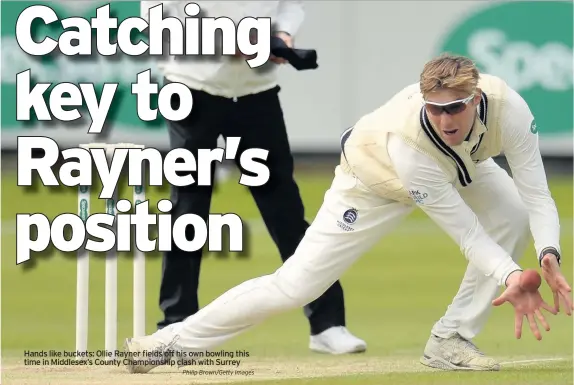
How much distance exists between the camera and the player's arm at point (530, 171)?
4.69 m

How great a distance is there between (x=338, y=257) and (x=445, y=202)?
49cm

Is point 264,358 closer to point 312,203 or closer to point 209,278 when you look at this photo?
point 209,278

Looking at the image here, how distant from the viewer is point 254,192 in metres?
6.06

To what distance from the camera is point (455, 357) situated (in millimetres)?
5234

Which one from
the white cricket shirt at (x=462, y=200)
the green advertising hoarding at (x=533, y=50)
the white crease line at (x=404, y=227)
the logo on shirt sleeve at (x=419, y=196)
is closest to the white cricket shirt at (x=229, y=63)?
the white cricket shirt at (x=462, y=200)

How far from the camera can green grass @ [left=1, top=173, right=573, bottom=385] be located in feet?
17.4

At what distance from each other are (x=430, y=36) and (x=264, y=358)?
8091 millimetres

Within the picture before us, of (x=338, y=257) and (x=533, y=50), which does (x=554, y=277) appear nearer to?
(x=338, y=257)

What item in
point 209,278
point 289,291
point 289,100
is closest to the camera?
point 289,291

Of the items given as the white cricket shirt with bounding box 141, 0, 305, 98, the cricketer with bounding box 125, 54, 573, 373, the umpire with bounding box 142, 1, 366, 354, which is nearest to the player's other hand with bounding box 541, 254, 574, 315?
the cricketer with bounding box 125, 54, 573, 373

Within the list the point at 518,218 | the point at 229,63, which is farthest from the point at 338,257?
the point at 229,63

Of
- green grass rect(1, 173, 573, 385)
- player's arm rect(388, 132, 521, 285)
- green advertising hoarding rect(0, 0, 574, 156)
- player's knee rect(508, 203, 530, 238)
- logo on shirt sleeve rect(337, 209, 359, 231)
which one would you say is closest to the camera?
player's arm rect(388, 132, 521, 285)

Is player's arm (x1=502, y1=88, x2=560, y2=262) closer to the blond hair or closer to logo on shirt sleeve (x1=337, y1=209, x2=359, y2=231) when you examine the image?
the blond hair

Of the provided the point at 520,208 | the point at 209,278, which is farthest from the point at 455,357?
the point at 209,278
